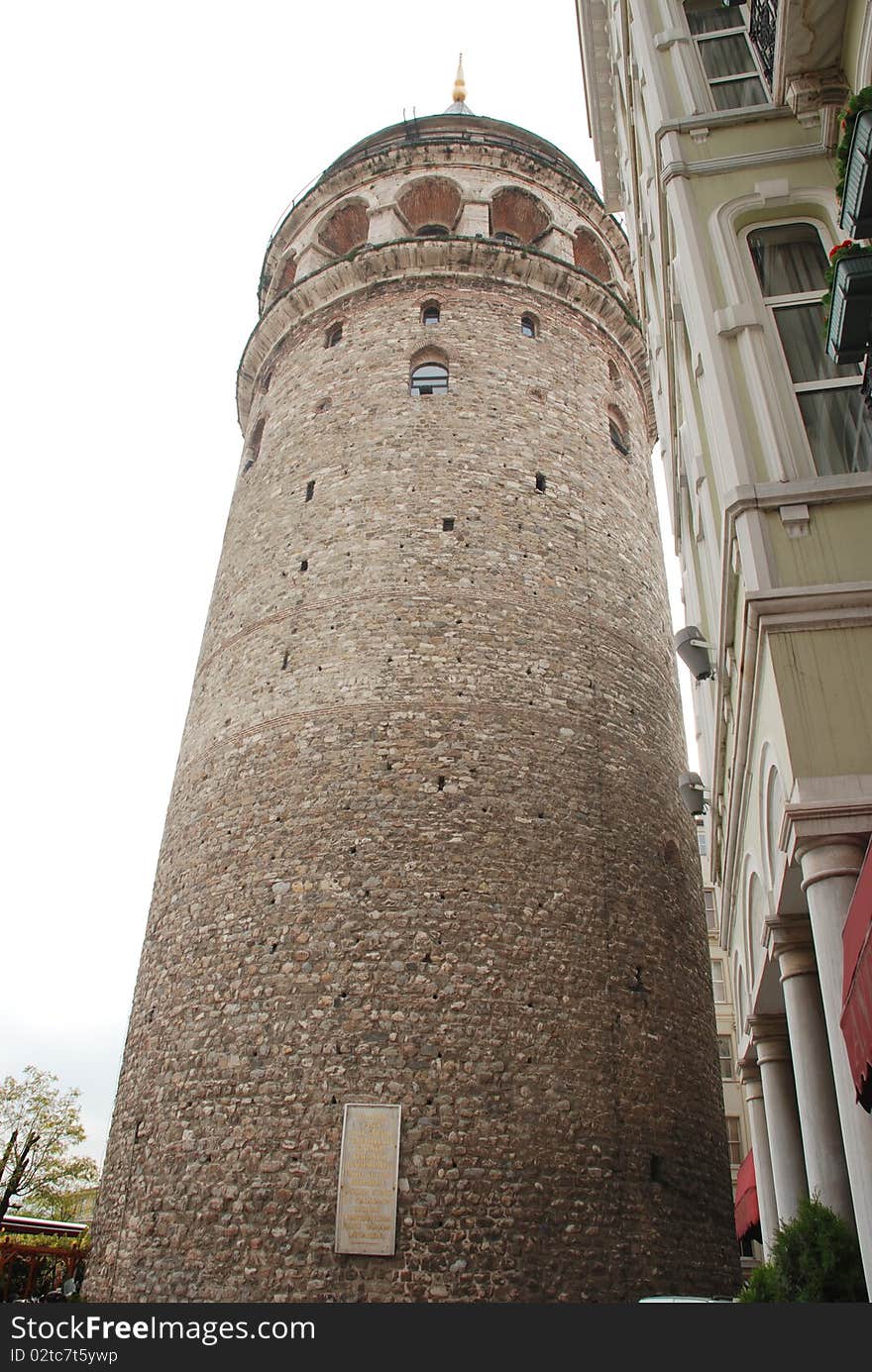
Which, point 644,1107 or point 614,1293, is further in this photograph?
point 644,1107

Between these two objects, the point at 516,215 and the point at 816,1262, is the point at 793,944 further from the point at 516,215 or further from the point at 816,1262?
the point at 516,215

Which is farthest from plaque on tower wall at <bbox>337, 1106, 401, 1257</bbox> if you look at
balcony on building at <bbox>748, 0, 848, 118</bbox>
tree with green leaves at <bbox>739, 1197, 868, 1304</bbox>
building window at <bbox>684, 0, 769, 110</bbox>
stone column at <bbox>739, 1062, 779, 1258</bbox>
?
building window at <bbox>684, 0, 769, 110</bbox>

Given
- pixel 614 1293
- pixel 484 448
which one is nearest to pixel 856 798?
pixel 614 1293

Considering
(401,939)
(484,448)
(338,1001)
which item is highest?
(484,448)

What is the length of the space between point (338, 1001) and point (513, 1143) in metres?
2.30

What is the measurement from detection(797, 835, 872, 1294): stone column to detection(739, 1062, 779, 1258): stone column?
15.4 ft

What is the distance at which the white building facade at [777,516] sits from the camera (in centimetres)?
534

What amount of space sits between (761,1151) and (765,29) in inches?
389

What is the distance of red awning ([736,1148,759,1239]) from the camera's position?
36.7 feet

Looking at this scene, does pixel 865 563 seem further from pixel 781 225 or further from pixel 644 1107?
pixel 644 1107

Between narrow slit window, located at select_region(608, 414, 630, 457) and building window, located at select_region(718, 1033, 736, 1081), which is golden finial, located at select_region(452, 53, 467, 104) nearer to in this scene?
narrow slit window, located at select_region(608, 414, 630, 457)

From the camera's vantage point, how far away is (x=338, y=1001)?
1050cm

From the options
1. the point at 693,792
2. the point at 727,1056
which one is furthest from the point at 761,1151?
the point at 727,1056

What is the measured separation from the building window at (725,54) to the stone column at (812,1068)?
7.30 meters
